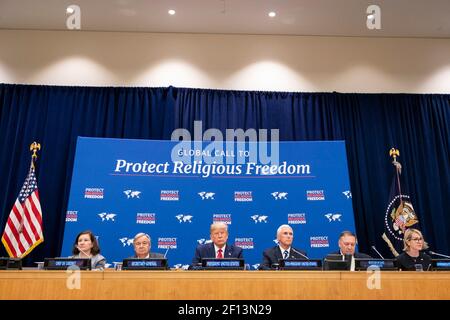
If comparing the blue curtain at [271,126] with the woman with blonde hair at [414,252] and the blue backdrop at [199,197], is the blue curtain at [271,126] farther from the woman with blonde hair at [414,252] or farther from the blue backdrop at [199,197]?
the woman with blonde hair at [414,252]

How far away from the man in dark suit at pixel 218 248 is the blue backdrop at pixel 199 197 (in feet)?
2.48

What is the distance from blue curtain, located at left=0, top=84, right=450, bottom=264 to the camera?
211 inches

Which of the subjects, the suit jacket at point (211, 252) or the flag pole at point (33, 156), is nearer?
the suit jacket at point (211, 252)

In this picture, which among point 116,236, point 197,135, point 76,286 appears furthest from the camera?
point 197,135

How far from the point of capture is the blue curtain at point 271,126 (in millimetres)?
5348

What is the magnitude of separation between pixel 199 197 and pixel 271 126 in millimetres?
1773

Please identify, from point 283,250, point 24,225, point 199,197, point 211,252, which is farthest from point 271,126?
point 24,225

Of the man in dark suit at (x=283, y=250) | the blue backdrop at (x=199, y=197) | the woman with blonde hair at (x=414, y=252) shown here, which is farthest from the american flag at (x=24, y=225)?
the woman with blonde hair at (x=414, y=252)

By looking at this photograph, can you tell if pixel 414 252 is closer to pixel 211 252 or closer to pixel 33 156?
pixel 211 252

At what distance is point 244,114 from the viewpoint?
577 centimetres

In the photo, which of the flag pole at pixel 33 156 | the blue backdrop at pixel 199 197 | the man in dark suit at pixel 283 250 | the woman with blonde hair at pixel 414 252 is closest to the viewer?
the woman with blonde hair at pixel 414 252

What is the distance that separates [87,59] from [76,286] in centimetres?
501
